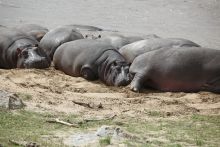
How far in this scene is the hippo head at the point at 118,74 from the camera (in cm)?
914

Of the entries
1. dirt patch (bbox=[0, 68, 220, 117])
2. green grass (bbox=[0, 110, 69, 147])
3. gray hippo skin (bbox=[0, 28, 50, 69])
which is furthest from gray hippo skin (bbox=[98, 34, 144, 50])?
green grass (bbox=[0, 110, 69, 147])

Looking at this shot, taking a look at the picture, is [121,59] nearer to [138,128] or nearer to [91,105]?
[91,105]

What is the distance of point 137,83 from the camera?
28.7ft

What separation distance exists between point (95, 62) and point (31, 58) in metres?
1.16

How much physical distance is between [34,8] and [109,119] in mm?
11612

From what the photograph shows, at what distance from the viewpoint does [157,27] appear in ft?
49.4

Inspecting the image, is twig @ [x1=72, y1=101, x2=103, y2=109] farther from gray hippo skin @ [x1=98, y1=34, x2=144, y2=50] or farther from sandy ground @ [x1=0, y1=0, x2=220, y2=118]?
gray hippo skin @ [x1=98, y1=34, x2=144, y2=50]

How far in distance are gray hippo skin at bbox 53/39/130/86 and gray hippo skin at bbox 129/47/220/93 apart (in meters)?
0.42

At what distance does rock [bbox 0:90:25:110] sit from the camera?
6.45 meters

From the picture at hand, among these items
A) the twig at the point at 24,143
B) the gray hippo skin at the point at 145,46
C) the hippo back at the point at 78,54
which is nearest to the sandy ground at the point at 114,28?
the hippo back at the point at 78,54

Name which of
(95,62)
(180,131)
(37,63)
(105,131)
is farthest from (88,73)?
(105,131)

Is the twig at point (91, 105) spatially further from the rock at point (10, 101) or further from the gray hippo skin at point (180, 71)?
the gray hippo skin at point (180, 71)

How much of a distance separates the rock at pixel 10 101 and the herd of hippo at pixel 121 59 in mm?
2439

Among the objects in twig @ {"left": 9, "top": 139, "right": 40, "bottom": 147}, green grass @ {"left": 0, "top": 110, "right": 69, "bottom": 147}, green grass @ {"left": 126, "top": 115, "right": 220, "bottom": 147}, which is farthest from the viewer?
green grass @ {"left": 126, "top": 115, "right": 220, "bottom": 147}
